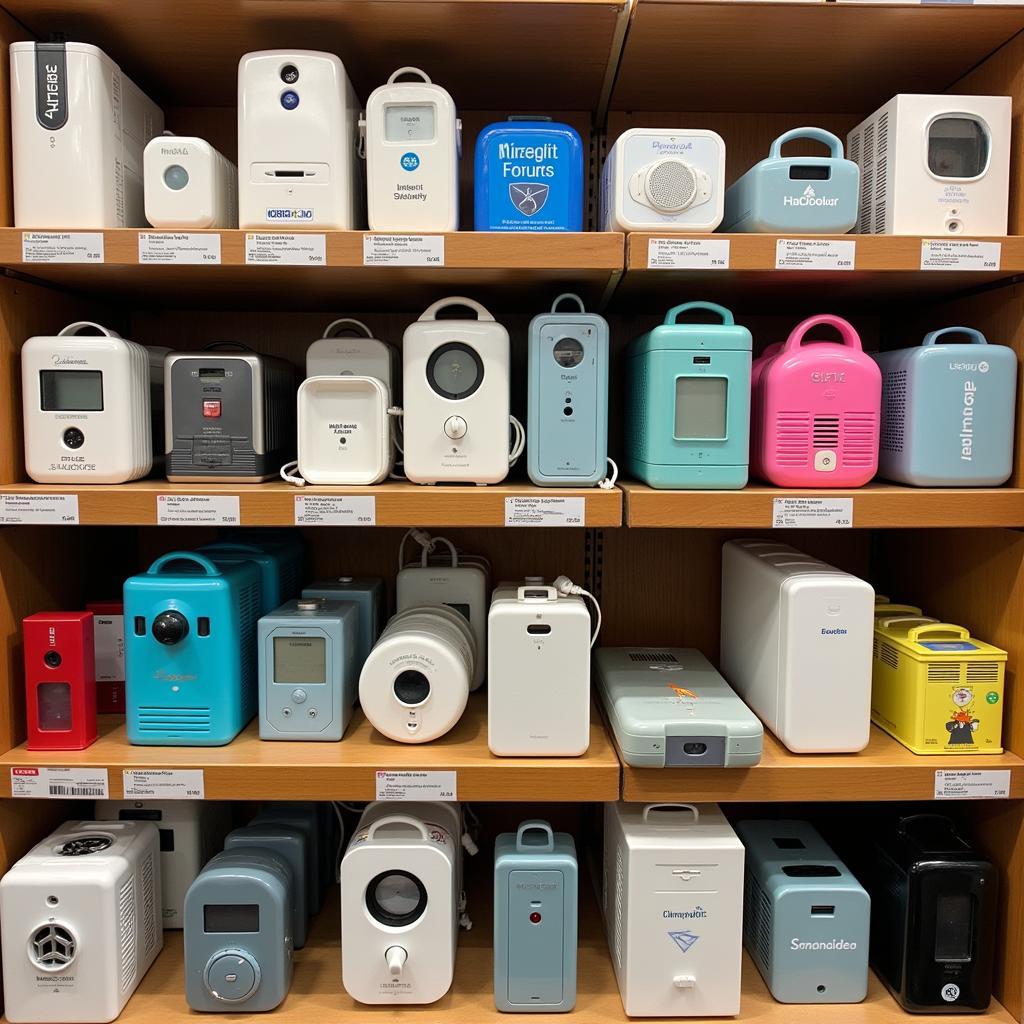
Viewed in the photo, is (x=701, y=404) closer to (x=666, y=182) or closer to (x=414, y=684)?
(x=666, y=182)

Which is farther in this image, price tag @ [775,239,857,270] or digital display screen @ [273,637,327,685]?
digital display screen @ [273,637,327,685]

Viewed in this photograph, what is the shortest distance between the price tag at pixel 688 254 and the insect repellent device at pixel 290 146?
582 mm

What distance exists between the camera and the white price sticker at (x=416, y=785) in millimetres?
1467

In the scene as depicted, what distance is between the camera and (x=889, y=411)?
1645 mm

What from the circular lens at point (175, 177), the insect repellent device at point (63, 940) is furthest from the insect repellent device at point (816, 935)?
the circular lens at point (175, 177)

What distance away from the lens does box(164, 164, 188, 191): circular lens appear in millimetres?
1486

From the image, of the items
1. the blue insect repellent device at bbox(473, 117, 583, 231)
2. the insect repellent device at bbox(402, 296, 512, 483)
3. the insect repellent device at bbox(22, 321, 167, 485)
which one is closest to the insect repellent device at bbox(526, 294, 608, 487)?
the insect repellent device at bbox(402, 296, 512, 483)

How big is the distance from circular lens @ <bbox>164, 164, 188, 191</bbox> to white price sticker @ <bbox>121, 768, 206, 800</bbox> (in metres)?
1.06

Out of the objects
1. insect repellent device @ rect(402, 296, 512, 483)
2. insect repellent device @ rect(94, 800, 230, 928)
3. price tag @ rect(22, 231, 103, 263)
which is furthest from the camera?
insect repellent device @ rect(94, 800, 230, 928)

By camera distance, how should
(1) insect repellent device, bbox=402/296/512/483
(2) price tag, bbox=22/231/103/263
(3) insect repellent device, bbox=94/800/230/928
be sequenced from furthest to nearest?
(3) insect repellent device, bbox=94/800/230/928, (1) insect repellent device, bbox=402/296/512/483, (2) price tag, bbox=22/231/103/263

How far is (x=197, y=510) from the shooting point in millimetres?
1481

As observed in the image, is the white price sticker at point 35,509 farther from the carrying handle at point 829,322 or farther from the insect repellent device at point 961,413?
the insect repellent device at point 961,413

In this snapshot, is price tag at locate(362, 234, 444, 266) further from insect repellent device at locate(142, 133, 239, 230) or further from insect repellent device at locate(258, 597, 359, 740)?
insect repellent device at locate(258, 597, 359, 740)

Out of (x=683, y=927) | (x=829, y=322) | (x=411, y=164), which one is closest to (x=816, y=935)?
(x=683, y=927)
